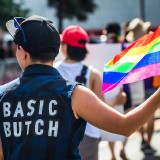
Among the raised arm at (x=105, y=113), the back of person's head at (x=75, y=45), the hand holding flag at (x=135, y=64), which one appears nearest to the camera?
the raised arm at (x=105, y=113)

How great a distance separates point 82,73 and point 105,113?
85.3 inches

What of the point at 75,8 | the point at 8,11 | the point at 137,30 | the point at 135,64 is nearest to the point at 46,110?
the point at 135,64

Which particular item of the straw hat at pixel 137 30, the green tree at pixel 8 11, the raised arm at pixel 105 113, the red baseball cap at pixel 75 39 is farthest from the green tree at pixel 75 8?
the raised arm at pixel 105 113

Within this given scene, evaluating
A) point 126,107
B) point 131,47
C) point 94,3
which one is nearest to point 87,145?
point 131,47

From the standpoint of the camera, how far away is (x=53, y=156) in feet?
8.09

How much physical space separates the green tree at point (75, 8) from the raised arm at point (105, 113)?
35313mm

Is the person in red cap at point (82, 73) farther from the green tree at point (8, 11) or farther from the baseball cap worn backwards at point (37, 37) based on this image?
the green tree at point (8, 11)

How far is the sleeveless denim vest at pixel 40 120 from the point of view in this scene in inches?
97.5

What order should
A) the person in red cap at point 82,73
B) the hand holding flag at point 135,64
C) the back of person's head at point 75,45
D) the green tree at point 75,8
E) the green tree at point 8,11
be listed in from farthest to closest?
the green tree at point 75,8
the green tree at point 8,11
the back of person's head at point 75,45
the person in red cap at point 82,73
the hand holding flag at point 135,64

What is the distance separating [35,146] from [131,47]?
2.95 feet

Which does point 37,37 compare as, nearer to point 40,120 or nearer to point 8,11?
point 40,120

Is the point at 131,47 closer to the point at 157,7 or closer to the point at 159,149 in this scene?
the point at 159,149

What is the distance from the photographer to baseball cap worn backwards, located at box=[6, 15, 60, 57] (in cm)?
252

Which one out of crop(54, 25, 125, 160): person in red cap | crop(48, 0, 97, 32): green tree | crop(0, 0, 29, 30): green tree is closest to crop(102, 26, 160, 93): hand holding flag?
crop(54, 25, 125, 160): person in red cap
